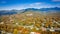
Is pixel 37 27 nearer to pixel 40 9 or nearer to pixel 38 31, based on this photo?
pixel 38 31

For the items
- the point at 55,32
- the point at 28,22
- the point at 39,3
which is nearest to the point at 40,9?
the point at 39,3

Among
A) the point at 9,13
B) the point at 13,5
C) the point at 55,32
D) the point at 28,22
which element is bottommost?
the point at 55,32

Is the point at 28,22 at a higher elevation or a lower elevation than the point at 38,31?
higher

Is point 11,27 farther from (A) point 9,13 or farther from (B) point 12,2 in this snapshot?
(B) point 12,2

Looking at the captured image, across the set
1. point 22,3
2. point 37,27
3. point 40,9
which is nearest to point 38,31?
point 37,27

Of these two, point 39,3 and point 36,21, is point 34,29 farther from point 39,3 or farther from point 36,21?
point 39,3

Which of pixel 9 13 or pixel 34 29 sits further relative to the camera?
pixel 9 13

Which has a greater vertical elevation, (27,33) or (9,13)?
(9,13)

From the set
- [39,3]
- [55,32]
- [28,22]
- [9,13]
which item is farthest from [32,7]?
[55,32]
